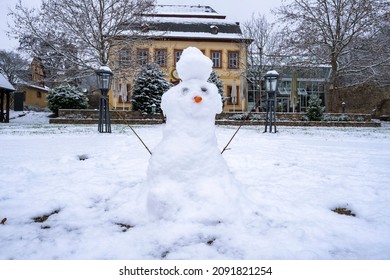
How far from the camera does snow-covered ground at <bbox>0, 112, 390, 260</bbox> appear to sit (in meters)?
2.04

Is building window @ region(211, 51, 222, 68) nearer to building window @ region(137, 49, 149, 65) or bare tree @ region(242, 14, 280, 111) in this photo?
bare tree @ region(242, 14, 280, 111)

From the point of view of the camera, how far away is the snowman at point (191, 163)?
2459 mm

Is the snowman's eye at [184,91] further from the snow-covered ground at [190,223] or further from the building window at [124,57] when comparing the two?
the building window at [124,57]

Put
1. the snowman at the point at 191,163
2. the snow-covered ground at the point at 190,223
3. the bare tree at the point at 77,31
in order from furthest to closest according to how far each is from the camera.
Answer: the bare tree at the point at 77,31 < the snowman at the point at 191,163 < the snow-covered ground at the point at 190,223

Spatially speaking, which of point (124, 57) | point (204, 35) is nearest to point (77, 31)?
point (124, 57)

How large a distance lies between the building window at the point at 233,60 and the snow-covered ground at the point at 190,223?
77.6 feet

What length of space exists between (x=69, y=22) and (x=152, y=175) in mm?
15486

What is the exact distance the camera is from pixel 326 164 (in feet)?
15.3

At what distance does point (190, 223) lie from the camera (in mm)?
2350

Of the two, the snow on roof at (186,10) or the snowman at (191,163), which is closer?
the snowman at (191,163)

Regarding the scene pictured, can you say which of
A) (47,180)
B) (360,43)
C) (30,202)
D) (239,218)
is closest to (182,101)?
(239,218)

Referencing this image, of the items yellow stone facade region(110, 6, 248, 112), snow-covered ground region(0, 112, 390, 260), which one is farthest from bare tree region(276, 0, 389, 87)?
snow-covered ground region(0, 112, 390, 260)

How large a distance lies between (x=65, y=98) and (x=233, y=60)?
16.5 m

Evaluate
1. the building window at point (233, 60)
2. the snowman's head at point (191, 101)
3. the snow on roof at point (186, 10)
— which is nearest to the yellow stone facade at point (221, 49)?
the building window at point (233, 60)
